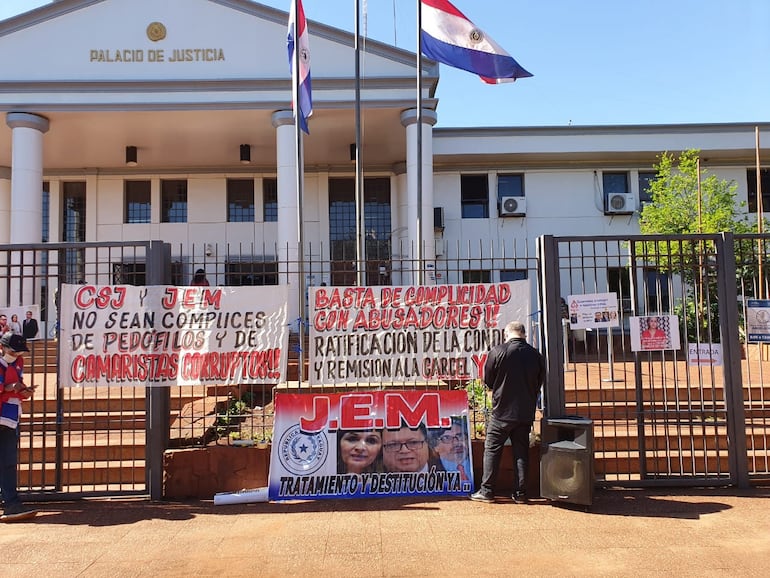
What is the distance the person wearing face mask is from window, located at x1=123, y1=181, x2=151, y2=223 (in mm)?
14249

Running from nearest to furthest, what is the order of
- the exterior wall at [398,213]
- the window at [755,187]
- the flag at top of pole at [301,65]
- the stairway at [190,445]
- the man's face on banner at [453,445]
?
the man's face on banner at [453,445], the stairway at [190,445], the flag at top of pole at [301,65], the exterior wall at [398,213], the window at [755,187]

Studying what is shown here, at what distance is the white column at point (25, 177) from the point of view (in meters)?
14.0

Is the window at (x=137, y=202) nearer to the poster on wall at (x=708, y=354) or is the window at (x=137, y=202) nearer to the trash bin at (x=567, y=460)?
the trash bin at (x=567, y=460)

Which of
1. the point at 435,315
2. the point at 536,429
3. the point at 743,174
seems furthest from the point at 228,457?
the point at 743,174

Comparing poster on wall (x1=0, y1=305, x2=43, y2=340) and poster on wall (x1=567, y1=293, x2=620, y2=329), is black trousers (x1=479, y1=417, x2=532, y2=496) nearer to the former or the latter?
poster on wall (x1=567, y1=293, x2=620, y2=329)

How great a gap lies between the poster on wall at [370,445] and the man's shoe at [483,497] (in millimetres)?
153

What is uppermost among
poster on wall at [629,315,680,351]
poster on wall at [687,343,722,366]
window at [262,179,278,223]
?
window at [262,179,278,223]

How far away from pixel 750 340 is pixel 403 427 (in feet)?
12.5

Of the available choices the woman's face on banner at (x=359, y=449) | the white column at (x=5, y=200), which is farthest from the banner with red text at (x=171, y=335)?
the white column at (x=5, y=200)

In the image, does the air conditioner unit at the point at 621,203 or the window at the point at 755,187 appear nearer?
the air conditioner unit at the point at 621,203

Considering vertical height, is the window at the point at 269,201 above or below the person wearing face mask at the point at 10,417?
above

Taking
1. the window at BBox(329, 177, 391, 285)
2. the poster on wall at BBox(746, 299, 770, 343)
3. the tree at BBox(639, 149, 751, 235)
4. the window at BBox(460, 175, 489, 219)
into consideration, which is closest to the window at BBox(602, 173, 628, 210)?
the tree at BBox(639, 149, 751, 235)

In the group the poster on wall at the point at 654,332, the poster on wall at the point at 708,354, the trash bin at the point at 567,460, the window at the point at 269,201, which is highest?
the window at the point at 269,201

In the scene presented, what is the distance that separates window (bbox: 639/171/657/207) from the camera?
18414mm
